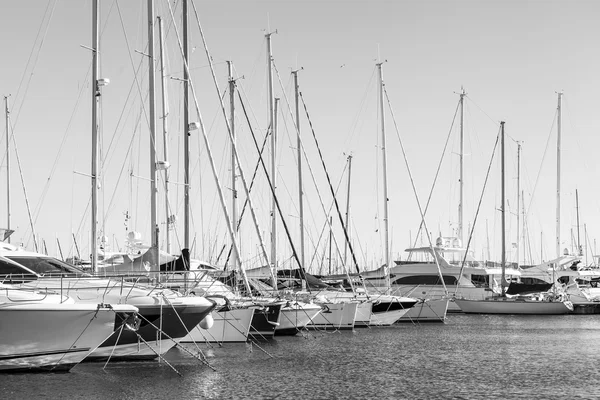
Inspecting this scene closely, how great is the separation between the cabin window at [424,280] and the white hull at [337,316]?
19095 millimetres

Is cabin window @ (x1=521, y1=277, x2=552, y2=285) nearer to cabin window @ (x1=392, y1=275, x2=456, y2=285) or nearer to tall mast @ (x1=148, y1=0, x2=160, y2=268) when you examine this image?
cabin window @ (x1=392, y1=275, x2=456, y2=285)

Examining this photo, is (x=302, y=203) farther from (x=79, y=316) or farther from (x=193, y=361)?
(x=79, y=316)

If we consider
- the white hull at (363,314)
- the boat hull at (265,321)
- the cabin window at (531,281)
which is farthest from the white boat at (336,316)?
the cabin window at (531,281)

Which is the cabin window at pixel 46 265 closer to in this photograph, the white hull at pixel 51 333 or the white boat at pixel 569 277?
the white hull at pixel 51 333

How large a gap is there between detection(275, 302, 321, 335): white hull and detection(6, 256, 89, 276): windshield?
11.6m

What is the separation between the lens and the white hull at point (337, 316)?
1646 inches

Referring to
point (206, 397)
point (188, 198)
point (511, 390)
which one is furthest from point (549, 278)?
point (206, 397)

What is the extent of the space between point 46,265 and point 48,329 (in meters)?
5.76

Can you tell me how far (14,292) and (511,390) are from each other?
1336 centimetres

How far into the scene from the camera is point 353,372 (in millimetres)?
27344

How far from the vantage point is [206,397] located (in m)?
21.7

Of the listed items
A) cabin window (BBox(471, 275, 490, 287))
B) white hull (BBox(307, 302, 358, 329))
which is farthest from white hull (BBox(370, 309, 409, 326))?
cabin window (BBox(471, 275, 490, 287))

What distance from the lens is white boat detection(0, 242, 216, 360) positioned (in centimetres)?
2520

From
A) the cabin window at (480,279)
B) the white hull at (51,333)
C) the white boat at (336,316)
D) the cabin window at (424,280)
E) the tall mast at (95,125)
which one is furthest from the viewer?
the cabin window at (480,279)
